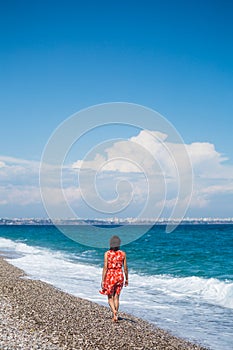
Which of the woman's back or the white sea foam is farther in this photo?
the white sea foam

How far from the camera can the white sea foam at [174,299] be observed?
12.6 meters

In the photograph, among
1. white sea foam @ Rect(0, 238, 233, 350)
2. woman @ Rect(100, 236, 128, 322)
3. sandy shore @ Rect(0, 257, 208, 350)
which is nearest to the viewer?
sandy shore @ Rect(0, 257, 208, 350)

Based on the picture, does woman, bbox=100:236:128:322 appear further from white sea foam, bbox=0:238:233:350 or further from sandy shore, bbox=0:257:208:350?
white sea foam, bbox=0:238:233:350

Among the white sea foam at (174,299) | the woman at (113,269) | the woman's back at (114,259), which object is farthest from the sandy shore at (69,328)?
the woman's back at (114,259)

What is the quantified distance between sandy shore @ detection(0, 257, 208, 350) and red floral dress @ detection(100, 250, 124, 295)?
2.89 feet

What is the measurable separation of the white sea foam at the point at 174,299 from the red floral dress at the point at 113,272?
2202mm

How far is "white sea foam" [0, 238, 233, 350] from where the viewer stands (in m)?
12.6

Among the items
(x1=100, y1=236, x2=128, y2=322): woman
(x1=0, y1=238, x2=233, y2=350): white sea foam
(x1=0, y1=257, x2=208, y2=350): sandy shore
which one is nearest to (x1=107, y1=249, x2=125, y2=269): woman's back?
(x1=100, y1=236, x2=128, y2=322): woman

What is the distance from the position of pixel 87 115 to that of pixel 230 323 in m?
15.1

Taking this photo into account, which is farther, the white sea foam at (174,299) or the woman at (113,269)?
the white sea foam at (174,299)

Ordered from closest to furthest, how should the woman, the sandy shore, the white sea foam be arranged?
the sandy shore, the woman, the white sea foam

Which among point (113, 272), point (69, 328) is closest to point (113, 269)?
point (113, 272)

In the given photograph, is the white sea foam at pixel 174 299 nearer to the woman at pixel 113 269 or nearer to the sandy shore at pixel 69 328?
the sandy shore at pixel 69 328

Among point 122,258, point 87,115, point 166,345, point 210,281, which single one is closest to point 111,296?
point 122,258
